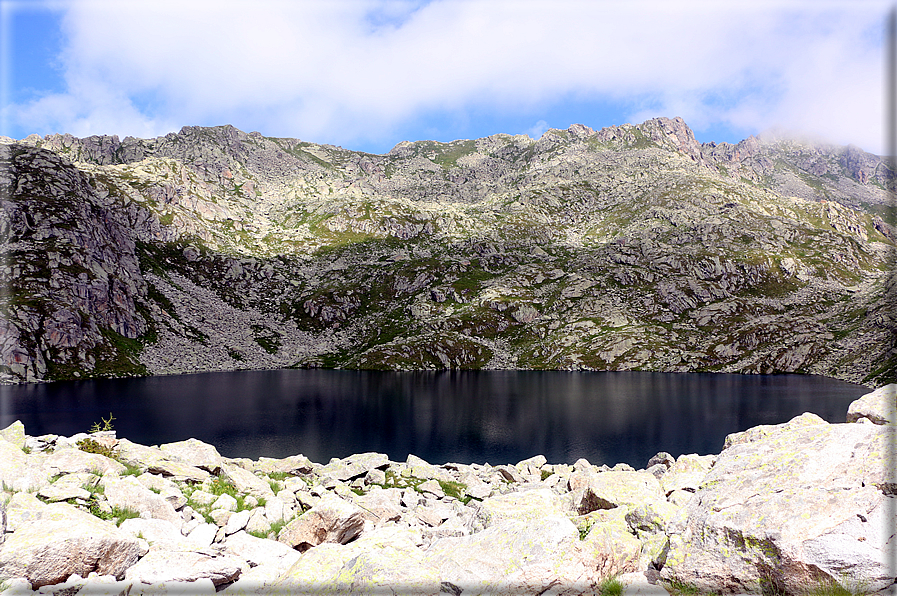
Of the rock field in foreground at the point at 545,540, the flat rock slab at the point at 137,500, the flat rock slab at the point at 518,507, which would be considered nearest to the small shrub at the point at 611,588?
the rock field in foreground at the point at 545,540

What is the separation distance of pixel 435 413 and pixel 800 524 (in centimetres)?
11396

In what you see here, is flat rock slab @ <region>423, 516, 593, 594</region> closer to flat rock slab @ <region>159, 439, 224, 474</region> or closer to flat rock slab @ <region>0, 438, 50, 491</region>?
flat rock slab @ <region>0, 438, 50, 491</region>

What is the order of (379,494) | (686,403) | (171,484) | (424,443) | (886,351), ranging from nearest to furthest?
1. (171,484)
2. (379,494)
3. (424,443)
4. (686,403)
5. (886,351)

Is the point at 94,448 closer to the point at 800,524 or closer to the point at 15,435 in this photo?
the point at 15,435

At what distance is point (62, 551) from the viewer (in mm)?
9977

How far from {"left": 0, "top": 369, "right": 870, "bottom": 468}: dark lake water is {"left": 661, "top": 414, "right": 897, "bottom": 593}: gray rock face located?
64789mm

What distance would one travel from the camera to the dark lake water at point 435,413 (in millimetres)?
81562

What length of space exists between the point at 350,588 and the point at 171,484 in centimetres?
1592

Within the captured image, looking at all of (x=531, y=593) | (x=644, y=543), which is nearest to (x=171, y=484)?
(x=531, y=593)

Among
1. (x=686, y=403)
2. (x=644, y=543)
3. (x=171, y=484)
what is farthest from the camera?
(x=686, y=403)

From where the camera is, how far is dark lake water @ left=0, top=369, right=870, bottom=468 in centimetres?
8156

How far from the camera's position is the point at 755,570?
8.17 m

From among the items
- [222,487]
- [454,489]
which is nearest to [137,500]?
[222,487]

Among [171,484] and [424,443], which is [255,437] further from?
[171,484]
